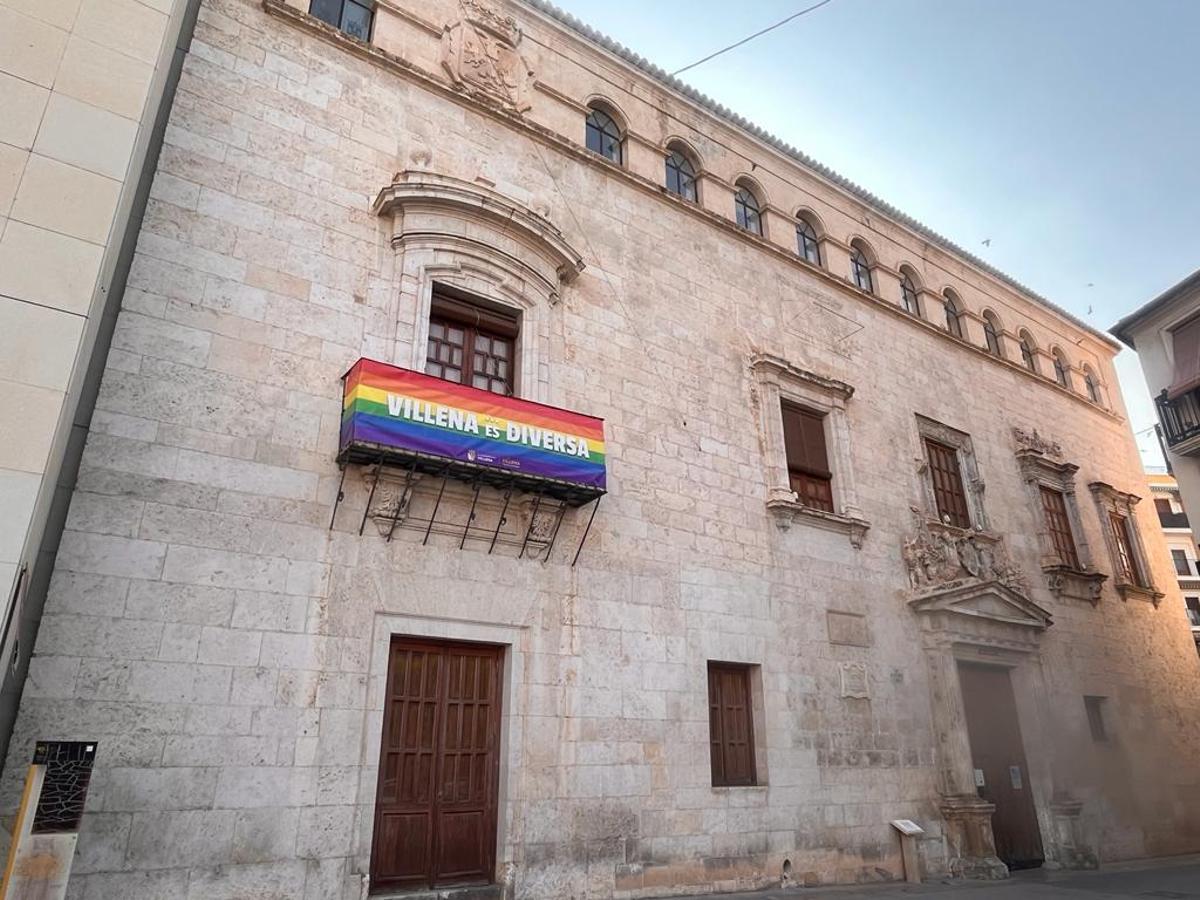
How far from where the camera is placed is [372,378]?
22.5ft

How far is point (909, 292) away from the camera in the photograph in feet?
49.6

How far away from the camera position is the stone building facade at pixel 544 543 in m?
5.98

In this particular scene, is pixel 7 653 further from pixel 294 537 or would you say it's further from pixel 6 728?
pixel 294 537

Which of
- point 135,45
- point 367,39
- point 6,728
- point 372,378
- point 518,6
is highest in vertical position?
point 518,6

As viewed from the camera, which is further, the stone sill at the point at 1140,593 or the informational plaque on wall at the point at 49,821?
the stone sill at the point at 1140,593

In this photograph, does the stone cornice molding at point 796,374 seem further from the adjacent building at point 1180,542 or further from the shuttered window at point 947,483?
the adjacent building at point 1180,542

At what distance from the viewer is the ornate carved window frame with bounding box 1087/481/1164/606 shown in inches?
620

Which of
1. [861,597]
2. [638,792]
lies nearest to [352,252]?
[638,792]

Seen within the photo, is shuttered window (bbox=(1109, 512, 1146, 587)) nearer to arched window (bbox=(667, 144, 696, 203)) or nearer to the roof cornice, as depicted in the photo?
the roof cornice

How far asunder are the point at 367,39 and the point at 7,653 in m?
7.48

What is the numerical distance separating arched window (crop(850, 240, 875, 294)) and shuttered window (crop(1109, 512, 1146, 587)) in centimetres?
779

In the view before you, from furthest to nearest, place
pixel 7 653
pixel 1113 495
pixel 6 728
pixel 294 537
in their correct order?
pixel 1113 495 → pixel 294 537 → pixel 6 728 → pixel 7 653

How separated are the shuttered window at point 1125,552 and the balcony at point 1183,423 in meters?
3.88

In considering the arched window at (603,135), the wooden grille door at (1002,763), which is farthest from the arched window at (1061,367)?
the arched window at (603,135)
